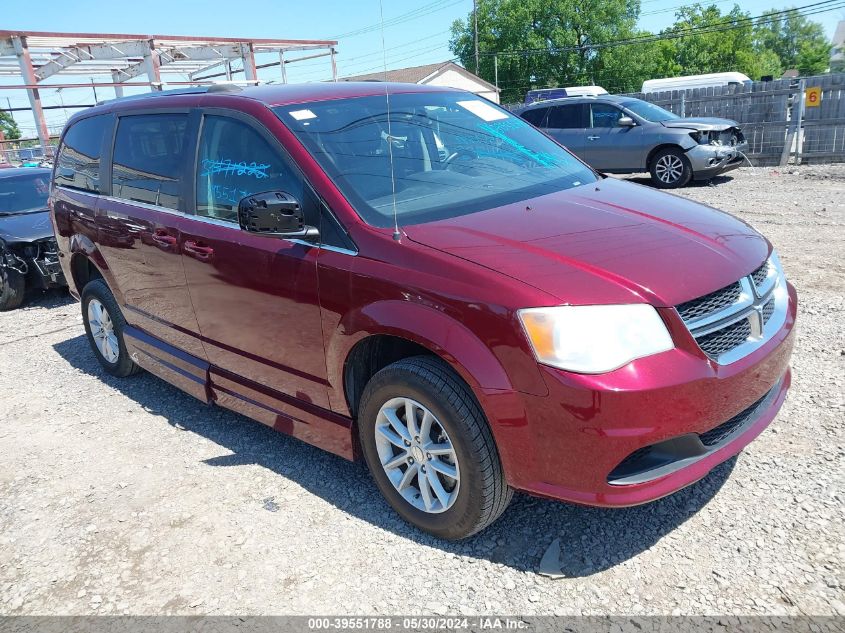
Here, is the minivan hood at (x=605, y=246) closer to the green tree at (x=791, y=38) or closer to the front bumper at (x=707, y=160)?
the front bumper at (x=707, y=160)

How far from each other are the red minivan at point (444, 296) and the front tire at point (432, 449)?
1 cm

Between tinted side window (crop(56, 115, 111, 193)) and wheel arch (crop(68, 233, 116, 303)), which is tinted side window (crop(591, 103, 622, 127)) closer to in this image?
tinted side window (crop(56, 115, 111, 193))

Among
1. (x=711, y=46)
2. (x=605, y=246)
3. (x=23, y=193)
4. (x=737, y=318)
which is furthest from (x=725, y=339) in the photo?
(x=711, y=46)

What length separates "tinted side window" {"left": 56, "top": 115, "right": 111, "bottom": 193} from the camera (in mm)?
4883

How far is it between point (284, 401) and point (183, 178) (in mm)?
1439

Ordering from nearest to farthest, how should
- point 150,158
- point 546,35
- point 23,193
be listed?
point 150,158 < point 23,193 < point 546,35

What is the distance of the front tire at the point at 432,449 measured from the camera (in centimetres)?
266

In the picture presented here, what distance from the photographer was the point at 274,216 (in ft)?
9.76

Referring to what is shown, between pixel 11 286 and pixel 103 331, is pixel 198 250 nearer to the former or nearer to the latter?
pixel 103 331

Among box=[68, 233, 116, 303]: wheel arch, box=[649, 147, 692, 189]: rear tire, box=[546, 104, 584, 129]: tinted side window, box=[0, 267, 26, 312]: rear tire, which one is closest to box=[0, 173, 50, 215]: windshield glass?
box=[0, 267, 26, 312]: rear tire

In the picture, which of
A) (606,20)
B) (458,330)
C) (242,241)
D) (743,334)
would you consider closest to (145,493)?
(242,241)

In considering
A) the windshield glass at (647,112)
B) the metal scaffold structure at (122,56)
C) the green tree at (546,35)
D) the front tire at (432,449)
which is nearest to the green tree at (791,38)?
the green tree at (546,35)

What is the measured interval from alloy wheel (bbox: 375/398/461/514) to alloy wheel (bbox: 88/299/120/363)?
3.03 metres

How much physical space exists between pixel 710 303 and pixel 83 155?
462 centimetres
